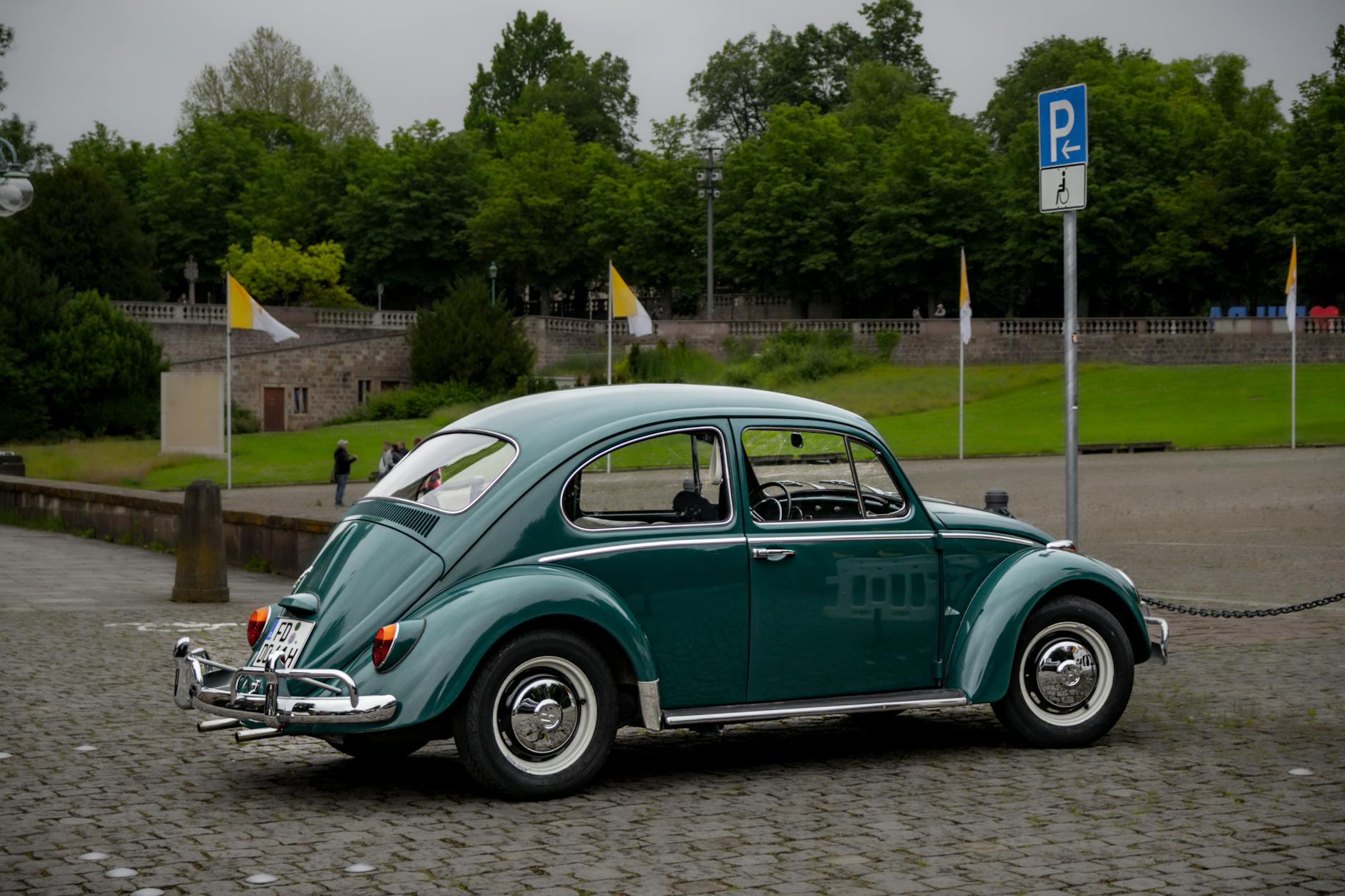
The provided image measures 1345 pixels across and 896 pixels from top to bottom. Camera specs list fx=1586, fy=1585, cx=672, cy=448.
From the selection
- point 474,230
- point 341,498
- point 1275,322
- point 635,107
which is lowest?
point 341,498

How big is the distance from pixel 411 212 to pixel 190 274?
474 inches

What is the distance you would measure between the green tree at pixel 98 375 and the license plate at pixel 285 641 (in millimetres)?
59287

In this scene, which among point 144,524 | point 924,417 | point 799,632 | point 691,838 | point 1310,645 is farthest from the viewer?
point 924,417

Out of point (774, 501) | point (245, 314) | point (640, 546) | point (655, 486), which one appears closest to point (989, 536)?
point (774, 501)

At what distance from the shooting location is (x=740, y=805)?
668cm

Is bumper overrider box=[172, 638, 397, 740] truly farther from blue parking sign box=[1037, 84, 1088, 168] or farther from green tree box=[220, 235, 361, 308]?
green tree box=[220, 235, 361, 308]

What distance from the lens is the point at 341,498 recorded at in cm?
3544

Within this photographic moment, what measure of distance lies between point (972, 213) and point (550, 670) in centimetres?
7363

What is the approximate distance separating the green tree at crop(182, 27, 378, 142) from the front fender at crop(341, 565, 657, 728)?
101 meters

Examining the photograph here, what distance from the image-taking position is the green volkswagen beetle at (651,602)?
661 cm

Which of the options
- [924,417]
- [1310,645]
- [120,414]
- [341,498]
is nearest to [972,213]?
[924,417]

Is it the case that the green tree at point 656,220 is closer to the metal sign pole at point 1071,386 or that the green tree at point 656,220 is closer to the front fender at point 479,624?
the metal sign pole at point 1071,386

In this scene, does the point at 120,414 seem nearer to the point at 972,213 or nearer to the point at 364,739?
the point at 972,213

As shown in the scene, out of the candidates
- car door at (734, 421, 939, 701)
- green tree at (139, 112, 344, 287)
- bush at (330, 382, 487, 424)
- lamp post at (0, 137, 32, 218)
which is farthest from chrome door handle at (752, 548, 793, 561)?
green tree at (139, 112, 344, 287)
